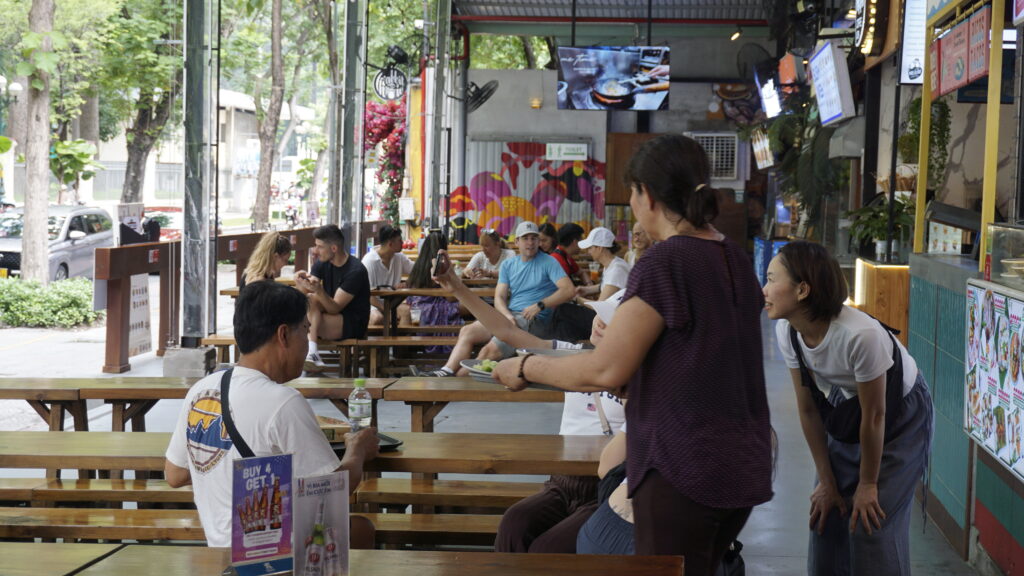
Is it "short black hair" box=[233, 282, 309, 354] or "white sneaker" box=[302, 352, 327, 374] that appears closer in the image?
"short black hair" box=[233, 282, 309, 354]

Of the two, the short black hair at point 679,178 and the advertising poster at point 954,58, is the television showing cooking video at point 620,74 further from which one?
the short black hair at point 679,178

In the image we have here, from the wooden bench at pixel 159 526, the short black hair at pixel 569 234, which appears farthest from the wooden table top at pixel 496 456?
the short black hair at pixel 569 234

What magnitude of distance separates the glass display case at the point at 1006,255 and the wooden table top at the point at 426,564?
2.12 metres

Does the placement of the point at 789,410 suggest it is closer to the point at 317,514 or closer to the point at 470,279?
the point at 470,279

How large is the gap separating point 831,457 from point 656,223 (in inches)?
54.3

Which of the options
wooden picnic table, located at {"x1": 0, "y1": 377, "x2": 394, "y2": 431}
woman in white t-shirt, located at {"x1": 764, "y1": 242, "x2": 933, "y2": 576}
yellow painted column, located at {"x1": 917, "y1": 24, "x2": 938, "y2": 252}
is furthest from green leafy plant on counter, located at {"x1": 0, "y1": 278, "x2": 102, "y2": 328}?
woman in white t-shirt, located at {"x1": 764, "y1": 242, "x2": 933, "y2": 576}

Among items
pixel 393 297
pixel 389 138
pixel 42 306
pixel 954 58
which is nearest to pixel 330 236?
pixel 393 297

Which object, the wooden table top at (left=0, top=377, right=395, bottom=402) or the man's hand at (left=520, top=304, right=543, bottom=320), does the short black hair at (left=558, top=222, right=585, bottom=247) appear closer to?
the man's hand at (left=520, top=304, right=543, bottom=320)

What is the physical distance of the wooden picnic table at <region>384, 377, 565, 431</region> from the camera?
479 cm

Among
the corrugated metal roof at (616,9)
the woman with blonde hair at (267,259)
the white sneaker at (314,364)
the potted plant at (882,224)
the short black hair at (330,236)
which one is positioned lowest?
the white sneaker at (314,364)

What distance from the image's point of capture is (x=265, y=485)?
1.94 m

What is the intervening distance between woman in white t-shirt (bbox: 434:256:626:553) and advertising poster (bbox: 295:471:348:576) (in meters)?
1.33

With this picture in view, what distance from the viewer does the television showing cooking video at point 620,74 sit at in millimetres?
15453

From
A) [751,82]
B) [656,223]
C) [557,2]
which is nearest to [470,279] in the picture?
[557,2]
